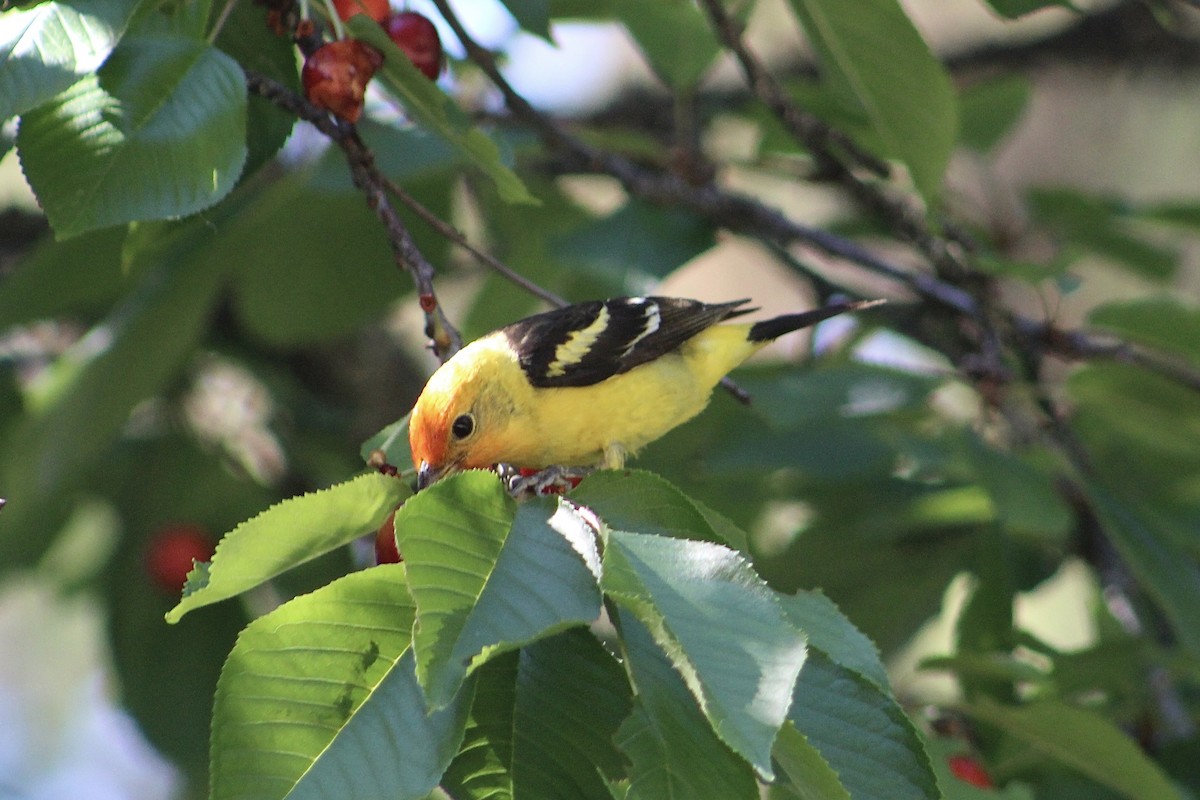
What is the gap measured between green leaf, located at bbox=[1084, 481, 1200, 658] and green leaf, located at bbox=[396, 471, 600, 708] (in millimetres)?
2397

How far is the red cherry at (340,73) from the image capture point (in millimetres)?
2289

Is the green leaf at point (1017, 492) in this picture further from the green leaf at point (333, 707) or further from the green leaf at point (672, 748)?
the green leaf at point (333, 707)

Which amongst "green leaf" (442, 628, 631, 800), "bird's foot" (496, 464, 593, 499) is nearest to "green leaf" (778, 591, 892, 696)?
"green leaf" (442, 628, 631, 800)

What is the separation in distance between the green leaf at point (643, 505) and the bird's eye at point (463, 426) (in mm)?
1159

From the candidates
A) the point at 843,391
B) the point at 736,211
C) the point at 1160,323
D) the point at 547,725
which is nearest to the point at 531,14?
the point at 736,211

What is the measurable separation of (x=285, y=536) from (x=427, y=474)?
0.89m

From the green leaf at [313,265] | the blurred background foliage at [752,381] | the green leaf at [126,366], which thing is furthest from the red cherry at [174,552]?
the green leaf at [313,265]

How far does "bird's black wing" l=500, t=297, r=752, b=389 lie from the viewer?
3314 millimetres

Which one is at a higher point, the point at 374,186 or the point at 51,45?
the point at 51,45

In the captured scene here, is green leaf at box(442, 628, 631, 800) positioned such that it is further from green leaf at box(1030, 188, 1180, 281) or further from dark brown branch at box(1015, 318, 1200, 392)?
green leaf at box(1030, 188, 1180, 281)

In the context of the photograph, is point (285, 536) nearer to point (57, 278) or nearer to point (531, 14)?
point (531, 14)

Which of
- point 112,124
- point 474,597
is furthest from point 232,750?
point 112,124

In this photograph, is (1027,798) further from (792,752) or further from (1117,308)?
(1117,308)

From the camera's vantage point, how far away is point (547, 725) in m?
1.70
